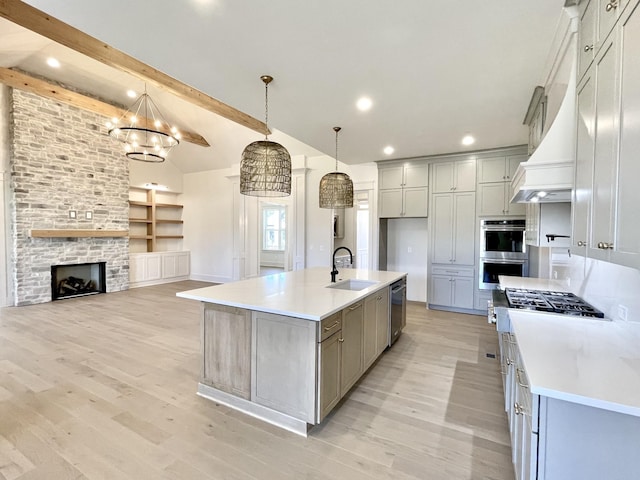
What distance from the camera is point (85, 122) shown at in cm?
641

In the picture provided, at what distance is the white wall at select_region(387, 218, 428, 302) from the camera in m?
6.07

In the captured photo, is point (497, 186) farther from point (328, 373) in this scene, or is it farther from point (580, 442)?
point (580, 442)

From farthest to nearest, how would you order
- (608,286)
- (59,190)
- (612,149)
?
(59,190)
(608,286)
(612,149)

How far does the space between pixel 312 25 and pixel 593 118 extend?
1.81m

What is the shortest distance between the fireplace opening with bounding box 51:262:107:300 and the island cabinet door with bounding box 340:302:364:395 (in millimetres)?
6632

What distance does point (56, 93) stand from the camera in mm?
5641

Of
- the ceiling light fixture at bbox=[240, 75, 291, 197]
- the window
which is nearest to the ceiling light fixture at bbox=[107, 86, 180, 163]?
the window

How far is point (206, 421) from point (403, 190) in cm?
484

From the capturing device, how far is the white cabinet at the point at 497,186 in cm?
484

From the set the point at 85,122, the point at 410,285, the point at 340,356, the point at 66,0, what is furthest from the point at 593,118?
the point at 85,122

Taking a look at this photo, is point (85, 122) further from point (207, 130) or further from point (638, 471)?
point (638, 471)

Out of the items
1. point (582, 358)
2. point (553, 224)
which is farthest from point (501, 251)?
point (582, 358)

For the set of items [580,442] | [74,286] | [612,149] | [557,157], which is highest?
[557,157]

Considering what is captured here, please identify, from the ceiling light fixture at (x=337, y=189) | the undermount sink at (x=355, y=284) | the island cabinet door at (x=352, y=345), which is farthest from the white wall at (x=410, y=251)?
the island cabinet door at (x=352, y=345)
